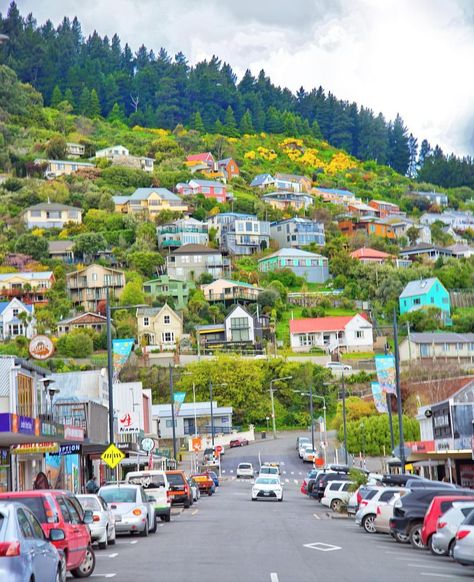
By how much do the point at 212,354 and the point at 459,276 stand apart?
46595 mm

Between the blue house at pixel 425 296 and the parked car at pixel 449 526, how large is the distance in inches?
4656

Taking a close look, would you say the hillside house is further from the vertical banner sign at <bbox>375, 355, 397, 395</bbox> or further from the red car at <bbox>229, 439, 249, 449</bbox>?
the vertical banner sign at <bbox>375, 355, 397, 395</bbox>

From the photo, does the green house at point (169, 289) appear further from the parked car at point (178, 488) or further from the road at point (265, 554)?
the road at point (265, 554)

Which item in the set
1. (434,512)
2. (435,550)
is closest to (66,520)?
(435,550)

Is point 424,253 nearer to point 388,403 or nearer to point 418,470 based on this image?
point 418,470

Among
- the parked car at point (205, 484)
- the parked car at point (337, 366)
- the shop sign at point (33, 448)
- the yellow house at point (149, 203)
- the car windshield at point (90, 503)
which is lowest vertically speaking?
the parked car at point (205, 484)

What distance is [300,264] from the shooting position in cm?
16200

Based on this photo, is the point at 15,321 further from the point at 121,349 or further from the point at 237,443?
the point at 121,349

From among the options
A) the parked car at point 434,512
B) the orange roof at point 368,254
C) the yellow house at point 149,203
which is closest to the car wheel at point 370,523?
the parked car at point 434,512

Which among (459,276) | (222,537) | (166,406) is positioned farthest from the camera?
(459,276)

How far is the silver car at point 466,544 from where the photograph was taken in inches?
827

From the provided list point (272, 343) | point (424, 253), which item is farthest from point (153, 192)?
point (272, 343)

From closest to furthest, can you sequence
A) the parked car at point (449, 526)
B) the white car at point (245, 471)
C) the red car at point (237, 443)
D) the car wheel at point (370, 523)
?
the parked car at point (449, 526) → the car wheel at point (370, 523) → the white car at point (245, 471) → the red car at point (237, 443)

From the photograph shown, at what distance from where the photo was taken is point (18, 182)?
627 ft
